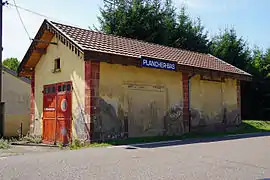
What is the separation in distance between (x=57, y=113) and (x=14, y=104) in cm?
812

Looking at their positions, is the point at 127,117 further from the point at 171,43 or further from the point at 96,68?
the point at 171,43

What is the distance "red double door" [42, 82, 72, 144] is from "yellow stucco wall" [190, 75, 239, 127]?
5.89 m

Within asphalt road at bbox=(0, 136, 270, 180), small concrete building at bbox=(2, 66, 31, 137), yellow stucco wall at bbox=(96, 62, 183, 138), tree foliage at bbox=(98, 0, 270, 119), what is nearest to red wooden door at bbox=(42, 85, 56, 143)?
yellow stucco wall at bbox=(96, 62, 183, 138)

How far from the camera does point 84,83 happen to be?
11406 millimetres

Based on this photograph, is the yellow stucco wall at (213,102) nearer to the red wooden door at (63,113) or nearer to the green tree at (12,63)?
the red wooden door at (63,113)

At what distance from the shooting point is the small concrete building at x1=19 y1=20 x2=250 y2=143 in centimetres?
1141

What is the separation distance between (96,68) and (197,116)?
6.12m

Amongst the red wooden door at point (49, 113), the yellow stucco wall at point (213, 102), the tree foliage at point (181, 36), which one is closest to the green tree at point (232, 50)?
the tree foliage at point (181, 36)

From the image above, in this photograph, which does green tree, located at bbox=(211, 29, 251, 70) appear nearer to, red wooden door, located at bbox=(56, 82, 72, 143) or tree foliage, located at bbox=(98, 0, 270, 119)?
tree foliage, located at bbox=(98, 0, 270, 119)

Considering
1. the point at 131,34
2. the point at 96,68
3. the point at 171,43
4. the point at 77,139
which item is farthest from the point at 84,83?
the point at 171,43

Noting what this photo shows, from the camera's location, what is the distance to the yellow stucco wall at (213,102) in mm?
14984

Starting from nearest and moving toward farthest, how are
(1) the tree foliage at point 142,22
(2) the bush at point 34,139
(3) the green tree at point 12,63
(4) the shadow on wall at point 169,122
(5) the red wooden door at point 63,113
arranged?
(4) the shadow on wall at point 169,122, (5) the red wooden door at point 63,113, (2) the bush at point 34,139, (1) the tree foliage at point 142,22, (3) the green tree at point 12,63

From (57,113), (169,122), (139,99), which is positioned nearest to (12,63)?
(57,113)

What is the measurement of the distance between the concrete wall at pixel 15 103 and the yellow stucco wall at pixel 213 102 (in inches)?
440
